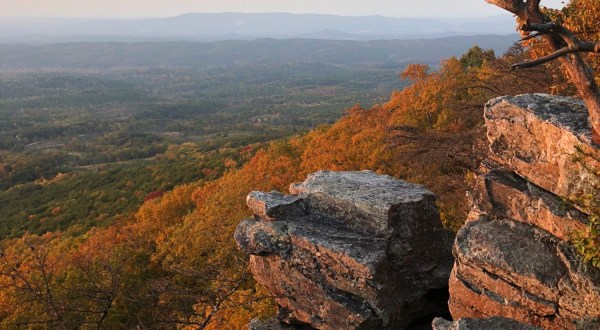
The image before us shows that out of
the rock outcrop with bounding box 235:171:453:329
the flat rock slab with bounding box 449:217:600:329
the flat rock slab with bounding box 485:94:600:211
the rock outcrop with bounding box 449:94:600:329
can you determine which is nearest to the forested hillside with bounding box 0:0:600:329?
the rock outcrop with bounding box 235:171:453:329

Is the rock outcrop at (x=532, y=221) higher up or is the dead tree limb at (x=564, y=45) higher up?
the dead tree limb at (x=564, y=45)

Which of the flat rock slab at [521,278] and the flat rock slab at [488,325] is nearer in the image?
the flat rock slab at [488,325]

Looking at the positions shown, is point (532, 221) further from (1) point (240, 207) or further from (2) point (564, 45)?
(1) point (240, 207)

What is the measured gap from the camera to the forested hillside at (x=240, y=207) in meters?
23.0

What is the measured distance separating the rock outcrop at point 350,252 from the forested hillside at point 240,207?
5.65ft

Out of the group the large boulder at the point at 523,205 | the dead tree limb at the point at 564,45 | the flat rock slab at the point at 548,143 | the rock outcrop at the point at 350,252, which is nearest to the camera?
the dead tree limb at the point at 564,45

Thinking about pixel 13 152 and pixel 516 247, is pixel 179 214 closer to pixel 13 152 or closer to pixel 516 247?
pixel 516 247

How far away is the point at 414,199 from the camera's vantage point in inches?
610

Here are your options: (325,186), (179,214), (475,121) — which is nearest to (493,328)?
(325,186)

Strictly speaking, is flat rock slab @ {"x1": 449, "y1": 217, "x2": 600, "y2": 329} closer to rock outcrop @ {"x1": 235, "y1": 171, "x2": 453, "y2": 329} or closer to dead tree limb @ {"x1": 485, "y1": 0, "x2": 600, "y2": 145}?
rock outcrop @ {"x1": 235, "y1": 171, "x2": 453, "y2": 329}

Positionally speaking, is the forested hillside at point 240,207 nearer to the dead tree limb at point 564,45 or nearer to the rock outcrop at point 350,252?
the rock outcrop at point 350,252

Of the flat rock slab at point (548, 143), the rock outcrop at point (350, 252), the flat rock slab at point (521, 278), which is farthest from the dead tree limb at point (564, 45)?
the rock outcrop at point (350, 252)

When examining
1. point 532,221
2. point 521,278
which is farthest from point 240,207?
point 521,278

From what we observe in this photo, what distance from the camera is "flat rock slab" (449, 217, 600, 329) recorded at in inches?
426
